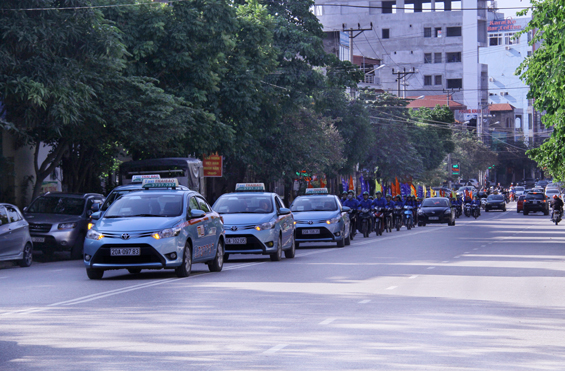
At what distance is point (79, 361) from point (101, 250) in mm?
8062

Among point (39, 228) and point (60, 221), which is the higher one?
point (60, 221)

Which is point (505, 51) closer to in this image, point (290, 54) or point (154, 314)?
point (290, 54)

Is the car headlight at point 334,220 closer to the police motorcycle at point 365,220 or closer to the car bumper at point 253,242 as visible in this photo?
the car bumper at point 253,242

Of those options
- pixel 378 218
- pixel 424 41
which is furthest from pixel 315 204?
pixel 424 41

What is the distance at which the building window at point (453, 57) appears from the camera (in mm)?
132750

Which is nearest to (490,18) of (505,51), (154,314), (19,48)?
(505,51)

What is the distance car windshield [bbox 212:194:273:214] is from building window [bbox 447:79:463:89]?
116572 millimetres

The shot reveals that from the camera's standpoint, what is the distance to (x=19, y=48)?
2373cm

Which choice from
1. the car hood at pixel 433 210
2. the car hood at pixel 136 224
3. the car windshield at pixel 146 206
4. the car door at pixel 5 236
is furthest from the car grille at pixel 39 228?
the car hood at pixel 433 210

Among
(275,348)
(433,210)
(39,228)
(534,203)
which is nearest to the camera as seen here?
(275,348)

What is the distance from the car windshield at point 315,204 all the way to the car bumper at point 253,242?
765 cm

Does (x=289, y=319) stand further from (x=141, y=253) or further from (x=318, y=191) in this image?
(x=318, y=191)

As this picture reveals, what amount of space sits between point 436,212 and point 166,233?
35.9 m

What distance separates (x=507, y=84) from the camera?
155 m
